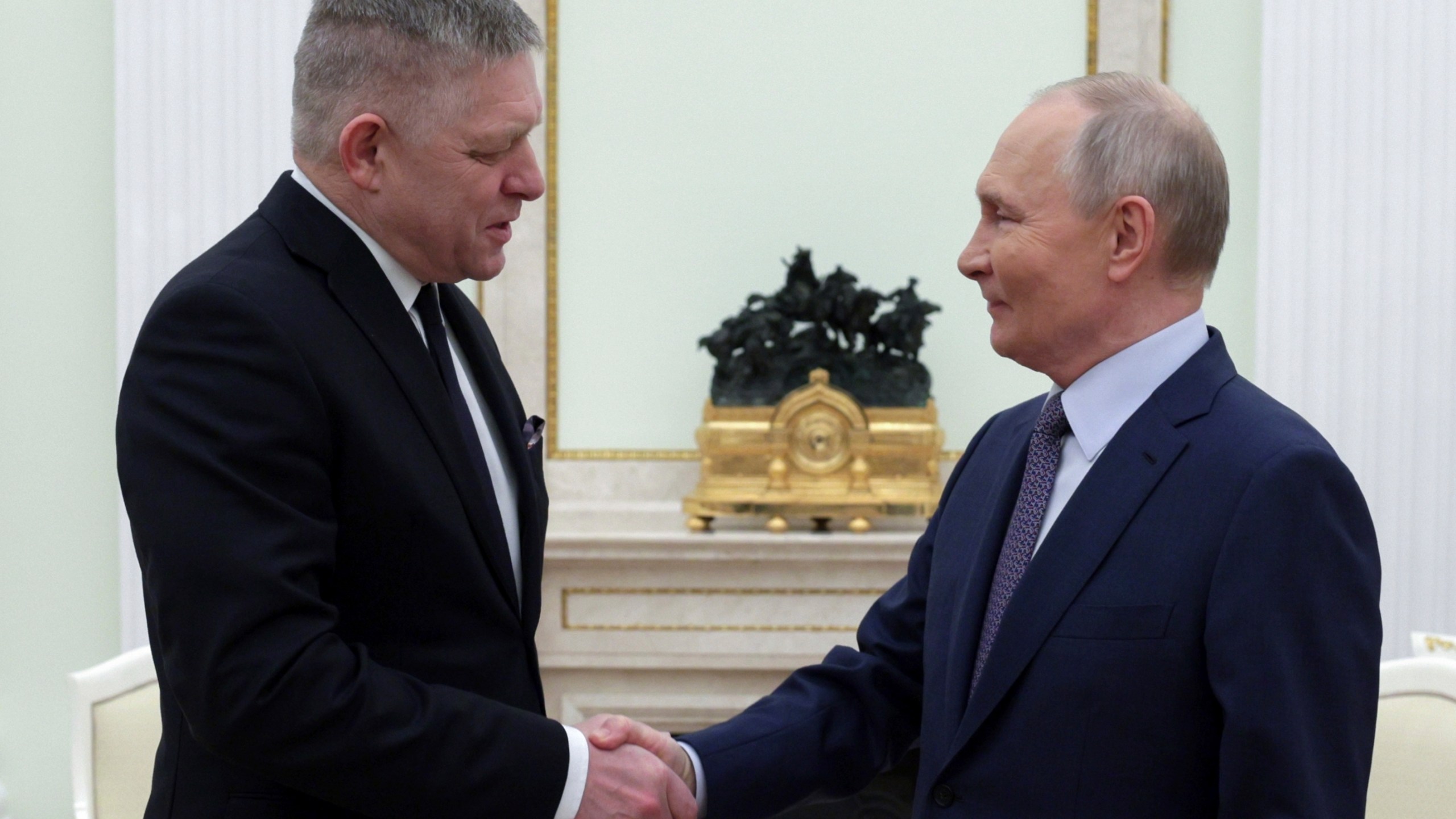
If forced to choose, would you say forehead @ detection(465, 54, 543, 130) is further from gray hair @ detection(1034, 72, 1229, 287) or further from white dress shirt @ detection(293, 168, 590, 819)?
gray hair @ detection(1034, 72, 1229, 287)

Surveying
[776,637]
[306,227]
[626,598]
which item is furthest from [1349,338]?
[306,227]

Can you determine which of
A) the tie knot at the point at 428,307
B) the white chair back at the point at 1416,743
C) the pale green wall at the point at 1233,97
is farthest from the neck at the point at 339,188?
the pale green wall at the point at 1233,97

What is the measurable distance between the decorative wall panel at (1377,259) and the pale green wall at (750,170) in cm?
32

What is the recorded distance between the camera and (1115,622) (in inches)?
58.4

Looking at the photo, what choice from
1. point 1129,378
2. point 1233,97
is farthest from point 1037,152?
point 1233,97

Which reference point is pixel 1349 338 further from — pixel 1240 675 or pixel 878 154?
pixel 1240 675

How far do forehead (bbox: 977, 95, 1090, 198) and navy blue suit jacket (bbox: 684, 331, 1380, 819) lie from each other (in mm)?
279

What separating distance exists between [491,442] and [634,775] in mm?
485

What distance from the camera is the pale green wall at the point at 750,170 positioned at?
4.84 m

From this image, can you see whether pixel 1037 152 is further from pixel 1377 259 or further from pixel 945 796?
pixel 1377 259

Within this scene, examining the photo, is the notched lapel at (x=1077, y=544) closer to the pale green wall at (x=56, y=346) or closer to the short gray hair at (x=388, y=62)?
the short gray hair at (x=388, y=62)

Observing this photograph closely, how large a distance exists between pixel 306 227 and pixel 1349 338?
3810 mm

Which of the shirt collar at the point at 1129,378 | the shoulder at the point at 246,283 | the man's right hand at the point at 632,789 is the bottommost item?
the man's right hand at the point at 632,789

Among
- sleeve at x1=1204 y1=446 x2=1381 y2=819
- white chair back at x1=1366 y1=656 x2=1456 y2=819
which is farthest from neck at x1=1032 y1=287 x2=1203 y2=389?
white chair back at x1=1366 y1=656 x2=1456 y2=819
